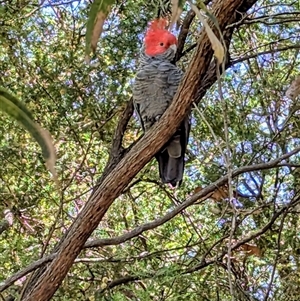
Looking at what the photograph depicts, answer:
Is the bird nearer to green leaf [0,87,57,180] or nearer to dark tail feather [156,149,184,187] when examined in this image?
dark tail feather [156,149,184,187]

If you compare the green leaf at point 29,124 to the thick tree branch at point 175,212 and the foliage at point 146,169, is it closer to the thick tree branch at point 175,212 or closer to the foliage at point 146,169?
the thick tree branch at point 175,212

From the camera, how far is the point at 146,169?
2102 millimetres

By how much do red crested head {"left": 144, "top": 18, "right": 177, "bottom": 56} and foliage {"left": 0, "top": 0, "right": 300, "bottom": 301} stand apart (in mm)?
136

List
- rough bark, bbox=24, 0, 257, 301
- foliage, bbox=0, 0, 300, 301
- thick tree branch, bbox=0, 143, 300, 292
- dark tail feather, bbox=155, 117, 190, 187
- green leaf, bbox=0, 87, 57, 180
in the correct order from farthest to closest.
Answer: foliage, bbox=0, 0, 300, 301 → dark tail feather, bbox=155, 117, 190, 187 → thick tree branch, bbox=0, 143, 300, 292 → rough bark, bbox=24, 0, 257, 301 → green leaf, bbox=0, 87, 57, 180

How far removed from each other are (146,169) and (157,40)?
1.60 ft

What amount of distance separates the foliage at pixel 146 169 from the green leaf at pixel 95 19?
62.7 inches

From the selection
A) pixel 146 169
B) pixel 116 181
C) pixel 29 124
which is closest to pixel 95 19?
pixel 29 124

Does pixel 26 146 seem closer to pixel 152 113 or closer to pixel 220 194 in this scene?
pixel 152 113

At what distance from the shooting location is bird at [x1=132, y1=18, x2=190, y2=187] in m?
1.81

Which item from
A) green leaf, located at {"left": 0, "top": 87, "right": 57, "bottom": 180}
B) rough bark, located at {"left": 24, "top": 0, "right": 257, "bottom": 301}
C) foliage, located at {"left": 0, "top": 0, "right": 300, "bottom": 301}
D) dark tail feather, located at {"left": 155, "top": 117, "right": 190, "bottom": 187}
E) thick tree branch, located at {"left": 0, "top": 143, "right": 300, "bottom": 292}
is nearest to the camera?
Answer: green leaf, located at {"left": 0, "top": 87, "right": 57, "bottom": 180}

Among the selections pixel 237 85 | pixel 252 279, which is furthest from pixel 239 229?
pixel 237 85

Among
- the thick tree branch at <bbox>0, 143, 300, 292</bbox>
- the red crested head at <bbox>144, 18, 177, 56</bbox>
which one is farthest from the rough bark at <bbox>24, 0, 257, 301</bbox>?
the red crested head at <bbox>144, 18, 177, 56</bbox>

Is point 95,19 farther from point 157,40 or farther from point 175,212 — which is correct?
point 157,40

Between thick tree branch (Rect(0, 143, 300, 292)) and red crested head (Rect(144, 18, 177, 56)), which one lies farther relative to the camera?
red crested head (Rect(144, 18, 177, 56))
